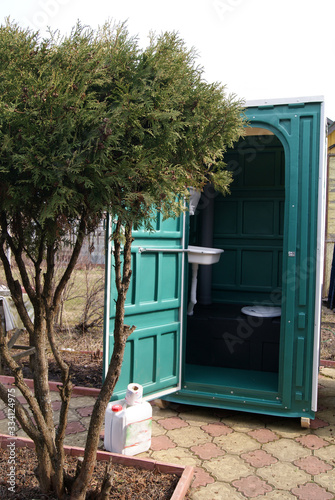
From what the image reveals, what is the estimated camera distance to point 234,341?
4594 mm

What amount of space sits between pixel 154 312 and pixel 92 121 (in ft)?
7.45

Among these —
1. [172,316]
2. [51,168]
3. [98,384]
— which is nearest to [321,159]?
[172,316]

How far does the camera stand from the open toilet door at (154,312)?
11.3ft

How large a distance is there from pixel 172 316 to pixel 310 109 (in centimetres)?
202

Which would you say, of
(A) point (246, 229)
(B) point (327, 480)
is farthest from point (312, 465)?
(A) point (246, 229)

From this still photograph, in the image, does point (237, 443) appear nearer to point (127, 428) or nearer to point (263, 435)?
point (263, 435)

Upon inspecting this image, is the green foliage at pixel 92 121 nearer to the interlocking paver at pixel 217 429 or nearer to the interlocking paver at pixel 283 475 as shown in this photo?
the interlocking paver at pixel 283 475

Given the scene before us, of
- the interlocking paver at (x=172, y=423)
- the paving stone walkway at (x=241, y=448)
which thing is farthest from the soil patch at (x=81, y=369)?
the interlocking paver at (x=172, y=423)

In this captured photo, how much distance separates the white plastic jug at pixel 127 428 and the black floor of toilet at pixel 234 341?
165cm

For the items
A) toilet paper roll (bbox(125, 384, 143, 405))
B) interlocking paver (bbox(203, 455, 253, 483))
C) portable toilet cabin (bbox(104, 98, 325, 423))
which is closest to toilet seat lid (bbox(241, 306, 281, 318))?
portable toilet cabin (bbox(104, 98, 325, 423))

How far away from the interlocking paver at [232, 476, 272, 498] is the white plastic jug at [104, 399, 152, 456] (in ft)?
2.25

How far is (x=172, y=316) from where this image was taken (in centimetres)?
384

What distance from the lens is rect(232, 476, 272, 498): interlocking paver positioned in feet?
8.54
